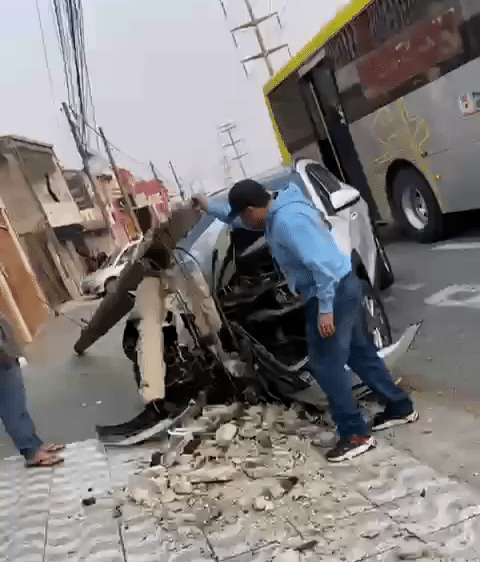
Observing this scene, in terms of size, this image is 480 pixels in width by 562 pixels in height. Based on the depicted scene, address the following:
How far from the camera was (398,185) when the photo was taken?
10086mm

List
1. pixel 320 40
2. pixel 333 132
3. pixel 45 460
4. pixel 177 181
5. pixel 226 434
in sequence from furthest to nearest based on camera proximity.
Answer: pixel 333 132
pixel 320 40
pixel 177 181
pixel 45 460
pixel 226 434

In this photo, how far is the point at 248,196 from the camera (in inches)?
155

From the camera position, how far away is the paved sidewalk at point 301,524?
308cm

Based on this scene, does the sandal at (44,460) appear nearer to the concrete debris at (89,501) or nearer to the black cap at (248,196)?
the concrete debris at (89,501)

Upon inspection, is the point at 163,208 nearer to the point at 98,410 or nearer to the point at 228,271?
→ the point at 228,271

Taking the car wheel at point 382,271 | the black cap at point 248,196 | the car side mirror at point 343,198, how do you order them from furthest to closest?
the car wheel at point 382,271 → the car side mirror at point 343,198 → the black cap at point 248,196

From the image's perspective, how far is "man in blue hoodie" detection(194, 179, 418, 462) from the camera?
3809 millimetres

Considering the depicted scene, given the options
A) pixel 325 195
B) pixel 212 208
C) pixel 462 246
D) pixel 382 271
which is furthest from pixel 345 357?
pixel 462 246

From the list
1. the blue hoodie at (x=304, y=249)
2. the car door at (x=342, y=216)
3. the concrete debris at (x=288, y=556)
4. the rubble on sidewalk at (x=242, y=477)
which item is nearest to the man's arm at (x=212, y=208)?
the car door at (x=342, y=216)

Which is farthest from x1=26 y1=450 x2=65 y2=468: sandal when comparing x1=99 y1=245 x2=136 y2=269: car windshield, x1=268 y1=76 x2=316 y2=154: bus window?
x1=268 y1=76 x2=316 y2=154: bus window

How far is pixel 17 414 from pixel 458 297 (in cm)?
378

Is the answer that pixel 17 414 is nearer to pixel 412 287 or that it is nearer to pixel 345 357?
pixel 345 357

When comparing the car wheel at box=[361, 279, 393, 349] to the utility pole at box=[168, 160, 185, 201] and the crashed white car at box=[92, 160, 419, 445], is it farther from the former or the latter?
the utility pole at box=[168, 160, 185, 201]

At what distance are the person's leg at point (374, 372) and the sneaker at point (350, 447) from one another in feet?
0.81
